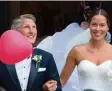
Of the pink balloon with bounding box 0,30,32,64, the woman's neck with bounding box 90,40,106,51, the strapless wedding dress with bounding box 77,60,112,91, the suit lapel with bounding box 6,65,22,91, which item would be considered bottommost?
the strapless wedding dress with bounding box 77,60,112,91

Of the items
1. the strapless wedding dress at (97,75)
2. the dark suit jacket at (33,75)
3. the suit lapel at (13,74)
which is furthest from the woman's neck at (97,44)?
the suit lapel at (13,74)

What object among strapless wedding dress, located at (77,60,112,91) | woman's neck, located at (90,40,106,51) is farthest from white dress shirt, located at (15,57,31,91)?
woman's neck, located at (90,40,106,51)

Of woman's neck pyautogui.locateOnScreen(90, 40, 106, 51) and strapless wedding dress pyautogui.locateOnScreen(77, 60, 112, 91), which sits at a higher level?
woman's neck pyautogui.locateOnScreen(90, 40, 106, 51)

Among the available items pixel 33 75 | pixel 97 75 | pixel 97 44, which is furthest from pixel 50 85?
pixel 97 44

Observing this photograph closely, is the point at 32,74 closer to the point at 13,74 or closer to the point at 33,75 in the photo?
the point at 33,75

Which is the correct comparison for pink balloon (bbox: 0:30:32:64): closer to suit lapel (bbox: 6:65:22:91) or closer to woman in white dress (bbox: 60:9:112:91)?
suit lapel (bbox: 6:65:22:91)

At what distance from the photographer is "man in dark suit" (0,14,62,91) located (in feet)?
10.9

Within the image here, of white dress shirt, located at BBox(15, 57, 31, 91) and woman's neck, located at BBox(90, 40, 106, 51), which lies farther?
woman's neck, located at BBox(90, 40, 106, 51)

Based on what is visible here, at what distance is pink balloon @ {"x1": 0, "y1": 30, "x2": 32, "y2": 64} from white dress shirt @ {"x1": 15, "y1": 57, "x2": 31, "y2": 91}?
0.11 metres

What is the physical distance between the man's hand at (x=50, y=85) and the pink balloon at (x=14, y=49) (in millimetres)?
272

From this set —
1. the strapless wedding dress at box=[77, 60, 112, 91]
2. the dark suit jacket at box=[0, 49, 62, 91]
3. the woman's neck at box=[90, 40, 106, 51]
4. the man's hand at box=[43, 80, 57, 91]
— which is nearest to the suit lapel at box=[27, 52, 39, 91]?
the dark suit jacket at box=[0, 49, 62, 91]

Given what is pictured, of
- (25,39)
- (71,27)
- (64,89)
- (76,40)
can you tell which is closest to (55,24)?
(71,27)

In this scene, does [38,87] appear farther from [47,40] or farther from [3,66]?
[47,40]

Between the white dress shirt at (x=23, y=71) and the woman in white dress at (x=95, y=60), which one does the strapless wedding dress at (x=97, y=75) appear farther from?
the white dress shirt at (x=23, y=71)
